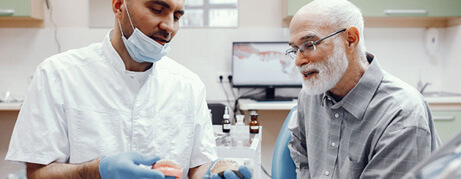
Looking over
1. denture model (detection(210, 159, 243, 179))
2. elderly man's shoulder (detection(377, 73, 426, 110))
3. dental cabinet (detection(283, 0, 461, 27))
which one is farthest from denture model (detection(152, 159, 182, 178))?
dental cabinet (detection(283, 0, 461, 27))

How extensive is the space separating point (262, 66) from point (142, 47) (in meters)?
2.15

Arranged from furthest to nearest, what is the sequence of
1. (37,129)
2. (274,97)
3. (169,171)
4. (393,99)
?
(274,97) → (393,99) → (37,129) → (169,171)

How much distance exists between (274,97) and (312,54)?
195 cm

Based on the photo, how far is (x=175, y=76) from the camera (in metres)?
1.32

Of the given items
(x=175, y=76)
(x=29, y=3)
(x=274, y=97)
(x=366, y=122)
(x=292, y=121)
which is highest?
(x=29, y=3)

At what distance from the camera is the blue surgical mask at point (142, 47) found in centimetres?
114

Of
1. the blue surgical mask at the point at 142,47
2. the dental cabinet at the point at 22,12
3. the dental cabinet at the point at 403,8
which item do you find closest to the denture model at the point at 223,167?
the blue surgical mask at the point at 142,47

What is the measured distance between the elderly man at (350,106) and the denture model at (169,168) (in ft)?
1.91

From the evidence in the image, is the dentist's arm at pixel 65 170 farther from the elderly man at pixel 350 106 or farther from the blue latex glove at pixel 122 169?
the elderly man at pixel 350 106

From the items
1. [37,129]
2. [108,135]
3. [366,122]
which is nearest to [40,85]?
[37,129]

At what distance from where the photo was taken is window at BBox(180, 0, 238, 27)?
131 inches

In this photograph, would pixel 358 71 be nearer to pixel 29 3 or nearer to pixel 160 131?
pixel 160 131

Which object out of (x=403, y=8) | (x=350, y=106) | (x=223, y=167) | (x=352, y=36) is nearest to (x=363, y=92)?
(x=350, y=106)

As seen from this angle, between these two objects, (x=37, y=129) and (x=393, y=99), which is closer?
(x=37, y=129)
